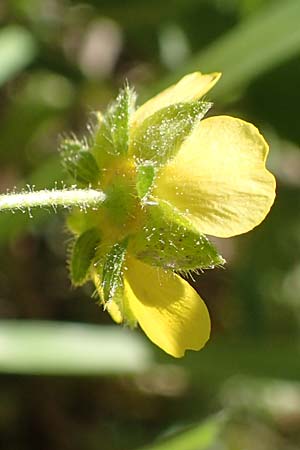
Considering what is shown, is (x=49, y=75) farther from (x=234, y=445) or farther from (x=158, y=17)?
(x=234, y=445)

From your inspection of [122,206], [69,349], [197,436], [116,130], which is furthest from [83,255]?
[69,349]

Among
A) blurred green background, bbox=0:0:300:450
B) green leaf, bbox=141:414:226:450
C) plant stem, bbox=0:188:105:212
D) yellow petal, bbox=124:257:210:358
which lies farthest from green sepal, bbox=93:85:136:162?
blurred green background, bbox=0:0:300:450

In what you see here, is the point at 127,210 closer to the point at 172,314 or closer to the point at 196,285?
the point at 172,314

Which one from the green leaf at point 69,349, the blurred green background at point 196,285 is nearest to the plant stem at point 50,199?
the green leaf at point 69,349

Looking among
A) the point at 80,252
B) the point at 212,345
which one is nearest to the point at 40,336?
the point at 212,345

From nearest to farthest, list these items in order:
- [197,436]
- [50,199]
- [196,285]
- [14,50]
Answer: [50,199]
[197,436]
[14,50]
[196,285]

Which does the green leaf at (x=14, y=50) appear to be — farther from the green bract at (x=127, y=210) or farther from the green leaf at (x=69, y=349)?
the green bract at (x=127, y=210)

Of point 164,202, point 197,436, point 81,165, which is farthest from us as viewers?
point 197,436
